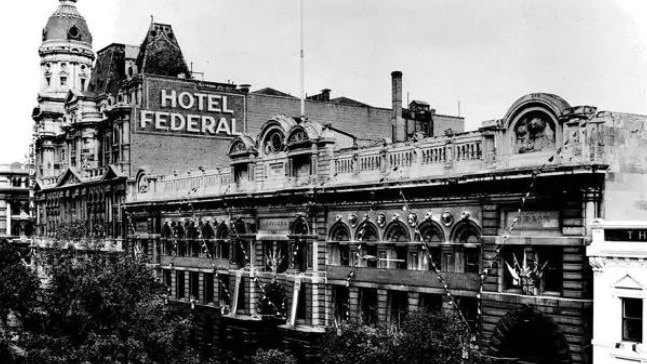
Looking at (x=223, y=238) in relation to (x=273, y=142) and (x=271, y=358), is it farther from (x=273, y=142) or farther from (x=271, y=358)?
(x=271, y=358)

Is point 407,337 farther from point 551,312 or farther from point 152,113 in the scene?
point 152,113

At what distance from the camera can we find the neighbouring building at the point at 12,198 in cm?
10319

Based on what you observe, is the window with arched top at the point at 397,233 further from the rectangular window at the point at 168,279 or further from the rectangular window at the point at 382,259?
the rectangular window at the point at 168,279

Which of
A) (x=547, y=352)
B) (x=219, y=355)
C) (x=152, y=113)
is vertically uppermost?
(x=152, y=113)

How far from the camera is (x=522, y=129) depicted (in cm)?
2841

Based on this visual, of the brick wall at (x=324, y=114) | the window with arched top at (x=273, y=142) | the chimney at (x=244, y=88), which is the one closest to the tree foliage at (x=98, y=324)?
the window with arched top at (x=273, y=142)

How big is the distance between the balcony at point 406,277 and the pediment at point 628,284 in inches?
234

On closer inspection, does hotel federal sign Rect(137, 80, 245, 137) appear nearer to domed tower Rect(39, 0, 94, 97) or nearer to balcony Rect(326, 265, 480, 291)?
balcony Rect(326, 265, 480, 291)

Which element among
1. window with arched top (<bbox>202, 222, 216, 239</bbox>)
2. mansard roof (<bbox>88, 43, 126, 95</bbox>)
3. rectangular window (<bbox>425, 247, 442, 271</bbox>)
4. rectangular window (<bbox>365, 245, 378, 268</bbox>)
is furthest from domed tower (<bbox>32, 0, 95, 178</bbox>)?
rectangular window (<bbox>425, 247, 442, 271</bbox>)

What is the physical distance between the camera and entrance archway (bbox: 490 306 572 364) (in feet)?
89.0

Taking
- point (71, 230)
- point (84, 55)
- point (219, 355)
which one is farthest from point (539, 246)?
point (84, 55)

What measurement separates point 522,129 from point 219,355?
23.0 metres

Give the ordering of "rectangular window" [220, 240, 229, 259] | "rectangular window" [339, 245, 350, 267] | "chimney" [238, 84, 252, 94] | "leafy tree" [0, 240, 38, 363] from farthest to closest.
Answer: "chimney" [238, 84, 252, 94], "rectangular window" [220, 240, 229, 259], "rectangular window" [339, 245, 350, 267], "leafy tree" [0, 240, 38, 363]

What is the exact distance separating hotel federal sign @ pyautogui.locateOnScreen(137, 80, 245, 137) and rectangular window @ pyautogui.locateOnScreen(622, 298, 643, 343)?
37598mm
